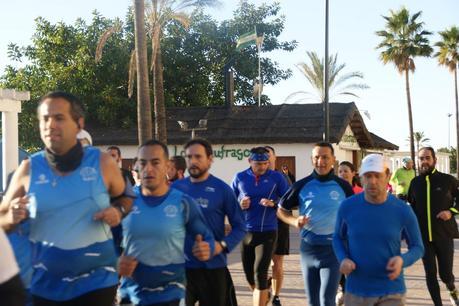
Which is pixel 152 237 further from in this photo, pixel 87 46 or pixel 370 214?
pixel 87 46

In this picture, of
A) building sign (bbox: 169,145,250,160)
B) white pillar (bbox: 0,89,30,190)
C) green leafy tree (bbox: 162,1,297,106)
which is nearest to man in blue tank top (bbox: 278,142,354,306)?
white pillar (bbox: 0,89,30,190)

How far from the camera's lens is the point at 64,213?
4.48 m

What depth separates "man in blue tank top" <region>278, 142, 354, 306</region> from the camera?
Answer: 7770 mm

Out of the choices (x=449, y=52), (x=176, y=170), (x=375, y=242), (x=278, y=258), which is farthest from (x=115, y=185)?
(x=449, y=52)

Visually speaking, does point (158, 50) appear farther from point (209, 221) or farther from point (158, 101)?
point (209, 221)

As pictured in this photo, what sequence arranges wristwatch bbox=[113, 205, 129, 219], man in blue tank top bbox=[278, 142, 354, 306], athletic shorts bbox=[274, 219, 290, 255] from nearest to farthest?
wristwatch bbox=[113, 205, 129, 219], man in blue tank top bbox=[278, 142, 354, 306], athletic shorts bbox=[274, 219, 290, 255]

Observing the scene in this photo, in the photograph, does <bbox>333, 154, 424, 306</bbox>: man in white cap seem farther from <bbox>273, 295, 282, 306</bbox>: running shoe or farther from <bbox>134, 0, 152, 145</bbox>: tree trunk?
<bbox>134, 0, 152, 145</bbox>: tree trunk

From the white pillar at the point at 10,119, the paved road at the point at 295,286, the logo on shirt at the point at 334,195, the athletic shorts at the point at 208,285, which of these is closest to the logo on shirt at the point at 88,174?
the athletic shorts at the point at 208,285

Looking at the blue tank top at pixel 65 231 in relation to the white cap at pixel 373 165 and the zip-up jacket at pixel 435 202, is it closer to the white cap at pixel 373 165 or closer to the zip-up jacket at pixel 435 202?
the white cap at pixel 373 165

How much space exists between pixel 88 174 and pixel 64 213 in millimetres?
268

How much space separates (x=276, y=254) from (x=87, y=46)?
3119 centimetres

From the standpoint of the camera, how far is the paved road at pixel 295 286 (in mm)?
10528

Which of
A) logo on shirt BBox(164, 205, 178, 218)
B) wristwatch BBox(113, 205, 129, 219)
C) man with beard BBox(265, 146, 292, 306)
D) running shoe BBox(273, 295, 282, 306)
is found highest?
wristwatch BBox(113, 205, 129, 219)

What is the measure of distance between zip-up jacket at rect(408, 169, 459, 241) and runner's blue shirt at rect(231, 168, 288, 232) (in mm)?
1701
